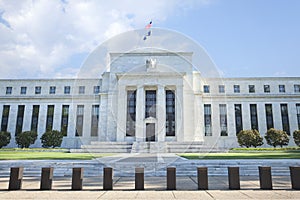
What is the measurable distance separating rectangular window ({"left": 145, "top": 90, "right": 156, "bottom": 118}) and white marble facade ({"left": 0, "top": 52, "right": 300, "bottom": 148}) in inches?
28.6

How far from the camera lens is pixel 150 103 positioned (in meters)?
38.8

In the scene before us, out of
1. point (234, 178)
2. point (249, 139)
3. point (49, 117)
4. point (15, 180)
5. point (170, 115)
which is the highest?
point (49, 117)

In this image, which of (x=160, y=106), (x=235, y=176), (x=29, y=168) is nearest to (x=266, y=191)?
(x=235, y=176)

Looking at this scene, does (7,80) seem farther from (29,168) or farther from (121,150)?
(29,168)

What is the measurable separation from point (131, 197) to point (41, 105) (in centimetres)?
4414

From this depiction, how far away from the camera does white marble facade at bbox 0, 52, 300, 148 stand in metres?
37.0

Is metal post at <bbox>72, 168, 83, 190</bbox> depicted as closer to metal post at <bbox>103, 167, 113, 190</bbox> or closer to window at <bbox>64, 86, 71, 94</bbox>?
metal post at <bbox>103, 167, 113, 190</bbox>

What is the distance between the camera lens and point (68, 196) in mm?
7043

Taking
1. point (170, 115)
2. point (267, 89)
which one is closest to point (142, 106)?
point (170, 115)

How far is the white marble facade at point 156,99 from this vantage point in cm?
3697

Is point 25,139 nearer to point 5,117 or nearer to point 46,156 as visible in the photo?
point 5,117

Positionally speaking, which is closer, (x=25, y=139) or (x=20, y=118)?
(x=25, y=139)

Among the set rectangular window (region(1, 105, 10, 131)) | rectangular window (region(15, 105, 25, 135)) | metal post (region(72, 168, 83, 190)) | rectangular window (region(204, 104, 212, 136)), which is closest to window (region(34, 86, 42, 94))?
rectangular window (region(15, 105, 25, 135))

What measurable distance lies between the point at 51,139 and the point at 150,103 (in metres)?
17.0
